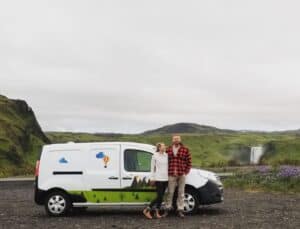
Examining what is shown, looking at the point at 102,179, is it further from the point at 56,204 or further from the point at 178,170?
the point at 178,170

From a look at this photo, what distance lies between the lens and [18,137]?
5300 centimetres

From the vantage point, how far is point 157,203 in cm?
1562

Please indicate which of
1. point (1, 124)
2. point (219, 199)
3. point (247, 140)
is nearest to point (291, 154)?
point (247, 140)

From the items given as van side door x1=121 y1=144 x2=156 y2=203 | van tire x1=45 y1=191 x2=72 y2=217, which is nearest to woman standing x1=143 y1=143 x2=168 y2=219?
van side door x1=121 y1=144 x2=156 y2=203

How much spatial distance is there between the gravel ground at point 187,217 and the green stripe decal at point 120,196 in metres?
0.50

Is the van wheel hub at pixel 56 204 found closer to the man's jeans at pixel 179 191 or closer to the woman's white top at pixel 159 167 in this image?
the woman's white top at pixel 159 167

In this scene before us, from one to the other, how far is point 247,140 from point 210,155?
22159mm

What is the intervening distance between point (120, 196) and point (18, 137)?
38785mm

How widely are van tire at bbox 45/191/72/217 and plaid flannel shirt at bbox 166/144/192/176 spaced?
3.23 metres

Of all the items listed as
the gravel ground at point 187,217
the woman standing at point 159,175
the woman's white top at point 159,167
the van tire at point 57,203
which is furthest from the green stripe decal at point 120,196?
the van tire at point 57,203

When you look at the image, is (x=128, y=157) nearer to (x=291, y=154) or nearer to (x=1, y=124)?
(x=1, y=124)

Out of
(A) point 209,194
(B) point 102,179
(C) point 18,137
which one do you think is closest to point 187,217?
(A) point 209,194

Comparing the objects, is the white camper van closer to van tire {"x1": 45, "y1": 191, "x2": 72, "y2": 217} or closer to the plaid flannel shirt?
van tire {"x1": 45, "y1": 191, "x2": 72, "y2": 217}

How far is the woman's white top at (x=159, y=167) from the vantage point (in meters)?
15.6
